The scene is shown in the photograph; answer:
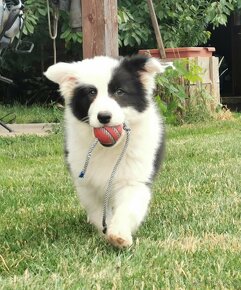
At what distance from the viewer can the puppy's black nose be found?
9.30ft

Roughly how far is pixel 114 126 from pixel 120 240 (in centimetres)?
52

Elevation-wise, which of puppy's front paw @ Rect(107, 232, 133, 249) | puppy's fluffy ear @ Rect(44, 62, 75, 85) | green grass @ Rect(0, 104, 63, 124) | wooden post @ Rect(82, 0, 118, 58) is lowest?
green grass @ Rect(0, 104, 63, 124)

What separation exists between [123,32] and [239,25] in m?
4.97

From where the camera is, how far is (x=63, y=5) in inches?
295

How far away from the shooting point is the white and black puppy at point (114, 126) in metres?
2.97

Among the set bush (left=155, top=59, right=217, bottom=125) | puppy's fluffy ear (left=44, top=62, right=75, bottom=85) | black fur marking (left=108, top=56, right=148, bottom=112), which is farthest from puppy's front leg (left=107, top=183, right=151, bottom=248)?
bush (left=155, top=59, right=217, bottom=125)

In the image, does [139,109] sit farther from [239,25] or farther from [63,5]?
[239,25]

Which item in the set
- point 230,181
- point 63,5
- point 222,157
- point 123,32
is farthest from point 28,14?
point 230,181

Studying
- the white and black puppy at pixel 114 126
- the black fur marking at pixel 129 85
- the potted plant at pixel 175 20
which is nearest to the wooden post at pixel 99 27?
the white and black puppy at pixel 114 126

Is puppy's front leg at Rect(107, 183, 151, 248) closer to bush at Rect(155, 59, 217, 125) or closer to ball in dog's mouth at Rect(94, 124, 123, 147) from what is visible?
ball in dog's mouth at Rect(94, 124, 123, 147)

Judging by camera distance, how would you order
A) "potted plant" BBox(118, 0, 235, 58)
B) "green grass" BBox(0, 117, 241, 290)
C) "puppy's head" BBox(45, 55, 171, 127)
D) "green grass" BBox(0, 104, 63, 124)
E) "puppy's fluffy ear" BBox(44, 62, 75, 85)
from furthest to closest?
"potted plant" BBox(118, 0, 235, 58)
"green grass" BBox(0, 104, 63, 124)
"puppy's fluffy ear" BBox(44, 62, 75, 85)
"puppy's head" BBox(45, 55, 171, 127)
"green grass" BBox(0, 117, 241, 290)

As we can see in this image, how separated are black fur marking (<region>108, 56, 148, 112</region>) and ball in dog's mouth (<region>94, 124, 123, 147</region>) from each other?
0.13 meters

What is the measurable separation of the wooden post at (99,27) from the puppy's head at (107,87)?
313 centimetres

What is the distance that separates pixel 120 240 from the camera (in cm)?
275
